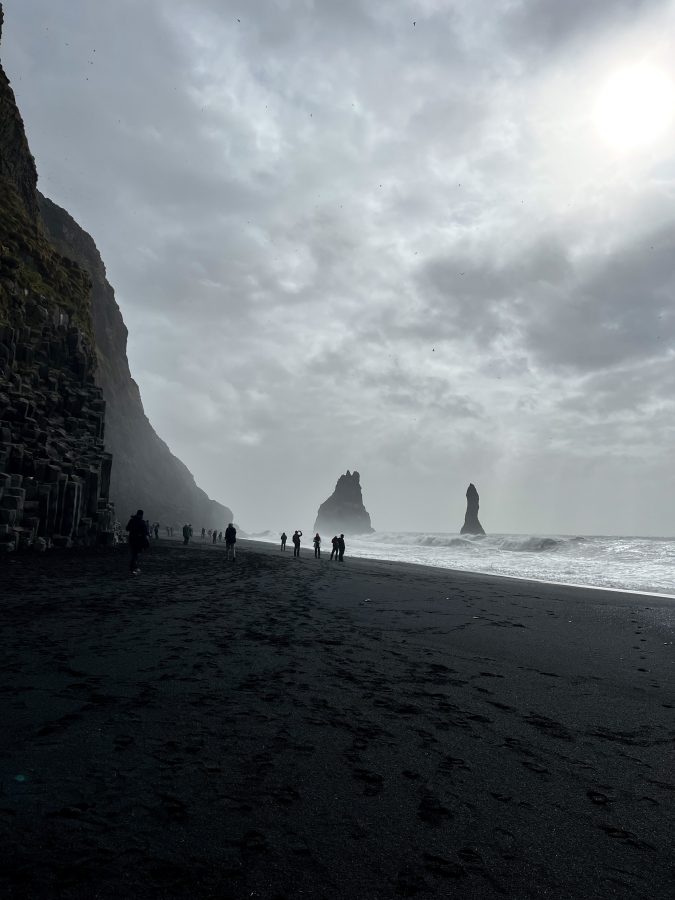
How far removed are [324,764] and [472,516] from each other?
525 ft

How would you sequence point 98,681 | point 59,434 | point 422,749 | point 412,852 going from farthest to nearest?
1. point 59,434
2. point 98,681
3. point 422,749
4. point 412,852

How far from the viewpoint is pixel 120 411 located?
102m

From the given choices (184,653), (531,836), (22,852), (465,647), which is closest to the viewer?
(22,852)

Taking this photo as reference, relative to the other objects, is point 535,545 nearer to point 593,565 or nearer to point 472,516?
point 593,565

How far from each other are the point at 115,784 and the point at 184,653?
166 inches

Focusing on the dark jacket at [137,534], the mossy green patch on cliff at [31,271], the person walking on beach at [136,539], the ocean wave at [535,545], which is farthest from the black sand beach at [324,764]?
the ocean wave at [535,545]

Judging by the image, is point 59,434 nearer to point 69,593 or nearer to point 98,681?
point 69,593

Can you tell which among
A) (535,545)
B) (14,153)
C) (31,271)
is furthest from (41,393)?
(535,545)

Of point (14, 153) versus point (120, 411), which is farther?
point (120, 411)

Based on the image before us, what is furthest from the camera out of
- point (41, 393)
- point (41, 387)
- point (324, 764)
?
point (41, 387)

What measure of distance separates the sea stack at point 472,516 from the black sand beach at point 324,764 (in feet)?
499

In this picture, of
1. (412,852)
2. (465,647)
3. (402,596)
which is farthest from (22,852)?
(402,596)

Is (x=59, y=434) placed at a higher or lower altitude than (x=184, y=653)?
higher

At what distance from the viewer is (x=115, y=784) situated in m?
3.65
